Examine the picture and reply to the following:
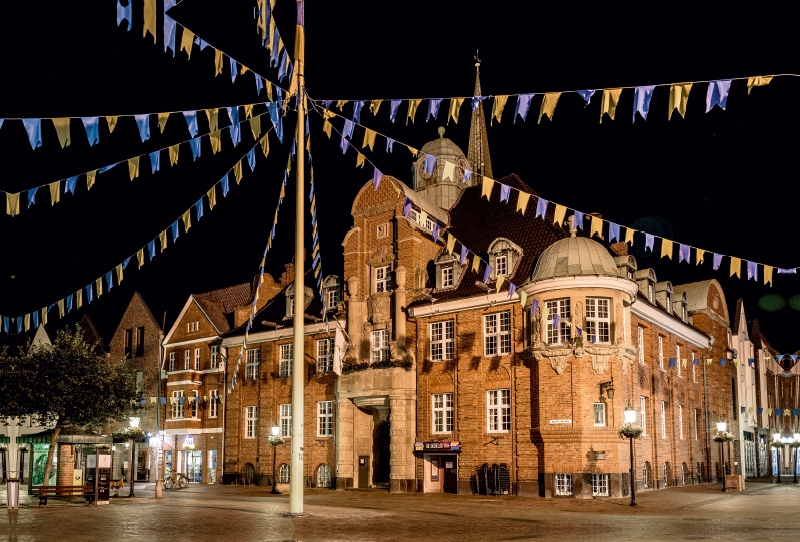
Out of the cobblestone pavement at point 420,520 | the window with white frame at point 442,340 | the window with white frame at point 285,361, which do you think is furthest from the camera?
the window with white frame at point 285,361

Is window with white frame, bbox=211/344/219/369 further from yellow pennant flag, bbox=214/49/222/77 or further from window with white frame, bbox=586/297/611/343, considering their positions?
yellow pennant flag, bbox=214/49/222/77

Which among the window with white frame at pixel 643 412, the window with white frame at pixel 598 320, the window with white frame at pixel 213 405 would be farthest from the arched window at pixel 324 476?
the window with white frame at pixel 598 320

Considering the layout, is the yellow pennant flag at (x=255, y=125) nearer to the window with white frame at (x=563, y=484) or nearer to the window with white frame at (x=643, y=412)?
the window with white frame at (x=563, y=484)

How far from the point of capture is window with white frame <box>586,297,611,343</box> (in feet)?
121

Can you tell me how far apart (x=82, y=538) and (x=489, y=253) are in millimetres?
25960

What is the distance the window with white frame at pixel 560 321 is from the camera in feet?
122

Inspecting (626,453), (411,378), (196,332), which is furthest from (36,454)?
(626,453)

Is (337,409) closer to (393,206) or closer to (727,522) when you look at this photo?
(393,206)

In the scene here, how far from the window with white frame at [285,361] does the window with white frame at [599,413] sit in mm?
19053

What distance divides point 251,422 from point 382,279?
12.9m

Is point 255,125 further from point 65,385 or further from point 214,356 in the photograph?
point 214,356

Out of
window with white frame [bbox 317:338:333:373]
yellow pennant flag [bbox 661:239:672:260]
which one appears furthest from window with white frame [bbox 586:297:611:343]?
window with white frame [bbox 317:338:333:373]

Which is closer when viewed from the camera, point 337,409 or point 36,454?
point 337,409

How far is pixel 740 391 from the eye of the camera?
6166 centimetres
